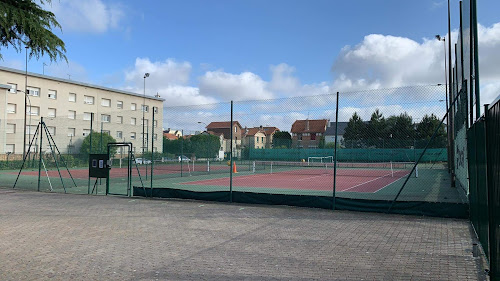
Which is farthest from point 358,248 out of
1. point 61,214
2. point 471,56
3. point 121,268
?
point 61,214

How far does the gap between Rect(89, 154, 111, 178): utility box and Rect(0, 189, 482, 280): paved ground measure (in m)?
3.33

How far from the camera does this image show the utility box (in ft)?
47.3

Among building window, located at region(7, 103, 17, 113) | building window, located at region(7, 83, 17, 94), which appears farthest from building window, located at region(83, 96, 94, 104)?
building window, located at region(7, 103, 17, 113)

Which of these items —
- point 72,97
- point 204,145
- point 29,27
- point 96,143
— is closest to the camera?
point 29,27

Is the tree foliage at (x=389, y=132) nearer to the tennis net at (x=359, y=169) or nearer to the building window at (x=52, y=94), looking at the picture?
the tennis net at (x=359, y=169)

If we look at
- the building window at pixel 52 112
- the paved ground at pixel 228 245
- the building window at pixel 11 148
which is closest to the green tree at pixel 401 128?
the paved ground at pixel 228 245

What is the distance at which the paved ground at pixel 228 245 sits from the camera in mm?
5320

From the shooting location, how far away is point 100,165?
14570 millimetres

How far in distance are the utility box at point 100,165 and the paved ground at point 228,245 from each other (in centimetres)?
333

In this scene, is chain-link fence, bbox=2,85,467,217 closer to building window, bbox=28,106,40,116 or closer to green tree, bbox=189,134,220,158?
green tree, bbox=189,134,220,158

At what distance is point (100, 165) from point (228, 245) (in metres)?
9.43

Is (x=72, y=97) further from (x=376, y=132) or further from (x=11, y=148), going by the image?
(x=376, y=132)

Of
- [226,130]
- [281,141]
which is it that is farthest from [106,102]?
[281,141]

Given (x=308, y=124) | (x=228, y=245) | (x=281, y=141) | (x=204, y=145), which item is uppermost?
(x=308, y=124)
